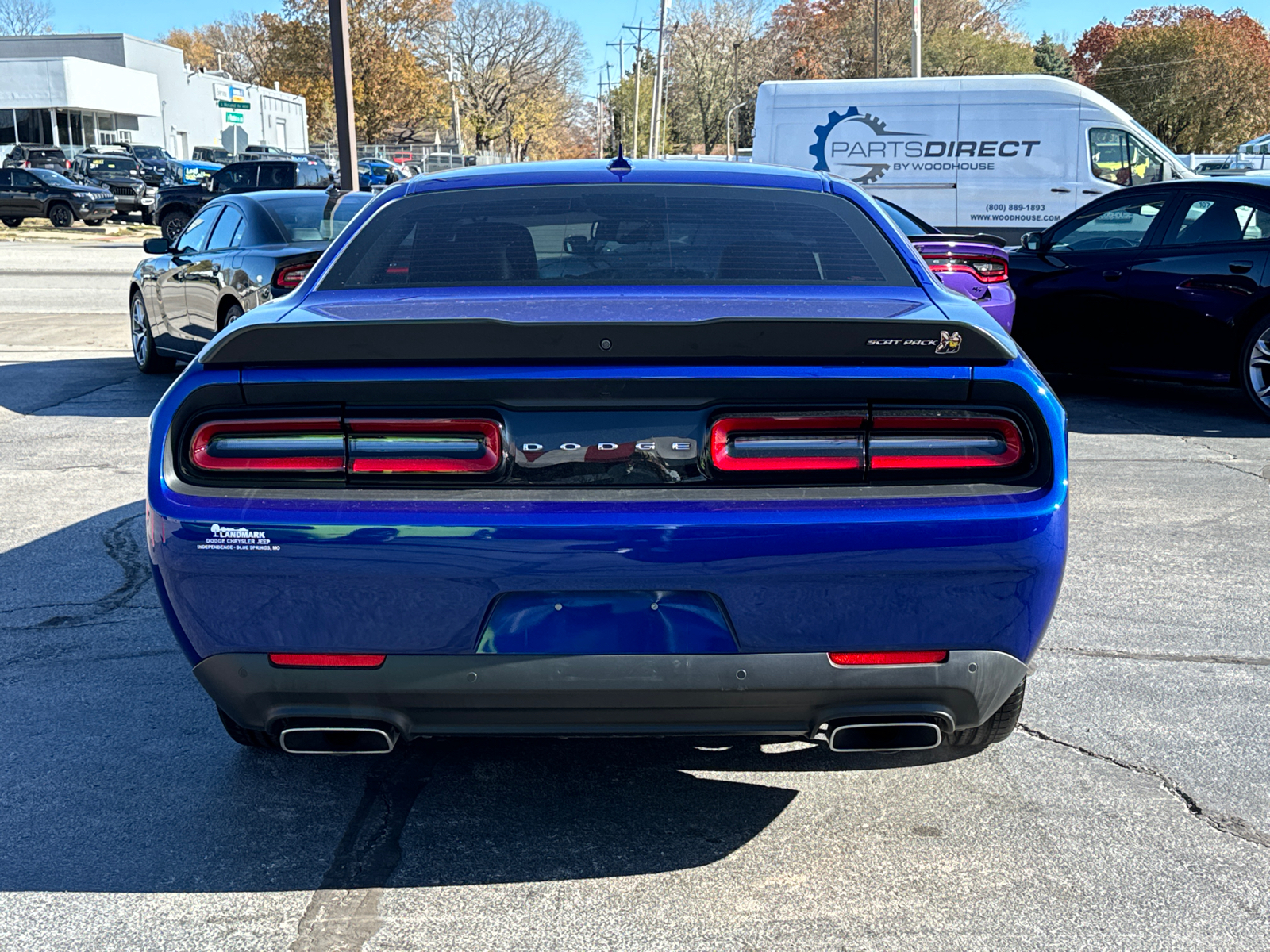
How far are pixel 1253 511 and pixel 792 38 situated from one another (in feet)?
293

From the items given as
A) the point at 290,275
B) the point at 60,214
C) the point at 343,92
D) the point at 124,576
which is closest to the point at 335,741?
the point at 124,576

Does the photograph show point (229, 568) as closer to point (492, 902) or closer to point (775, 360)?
point (492, 902)

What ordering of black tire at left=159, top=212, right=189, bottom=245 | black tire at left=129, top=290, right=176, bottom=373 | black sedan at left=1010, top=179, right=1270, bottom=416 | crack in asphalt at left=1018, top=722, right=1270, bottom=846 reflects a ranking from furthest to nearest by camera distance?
black tire at left=159, top=212, right=189, bottom=245 → black tire at left=129, top=290, right=176, bottom=373 → black sedan at left=1010, top=179, right=1270, bottom=416 → crack in asphalt at left=1018, top=722, right=1270, bottom=846

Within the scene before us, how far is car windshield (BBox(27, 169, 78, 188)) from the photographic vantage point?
33.0 metres

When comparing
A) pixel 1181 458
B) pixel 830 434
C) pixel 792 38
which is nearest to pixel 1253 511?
pixel 1181 458

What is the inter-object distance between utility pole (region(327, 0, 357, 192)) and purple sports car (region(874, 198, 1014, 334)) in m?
9.72

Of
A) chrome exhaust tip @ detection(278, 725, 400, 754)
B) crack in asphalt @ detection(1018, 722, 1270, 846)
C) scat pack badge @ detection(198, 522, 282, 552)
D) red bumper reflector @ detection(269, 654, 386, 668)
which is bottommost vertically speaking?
crack in asphalt @ detection(1018, 722, 1270, 846)

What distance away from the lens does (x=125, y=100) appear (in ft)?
223

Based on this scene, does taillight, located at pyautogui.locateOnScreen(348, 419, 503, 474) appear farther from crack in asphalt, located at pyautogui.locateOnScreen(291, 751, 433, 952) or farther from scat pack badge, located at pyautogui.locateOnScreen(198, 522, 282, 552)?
crack in asphalt, located at pyautogui.locateOnScreen(291, 751, 433, 952)

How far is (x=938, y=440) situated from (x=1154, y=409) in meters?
7.70

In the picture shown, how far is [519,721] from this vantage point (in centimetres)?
278

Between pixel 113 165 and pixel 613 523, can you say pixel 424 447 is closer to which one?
pixel 613 523

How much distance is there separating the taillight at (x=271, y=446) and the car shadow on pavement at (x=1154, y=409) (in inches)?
276

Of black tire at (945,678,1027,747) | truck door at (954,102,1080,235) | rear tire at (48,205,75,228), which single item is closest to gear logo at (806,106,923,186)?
truck door at (954,102,1080,235)
